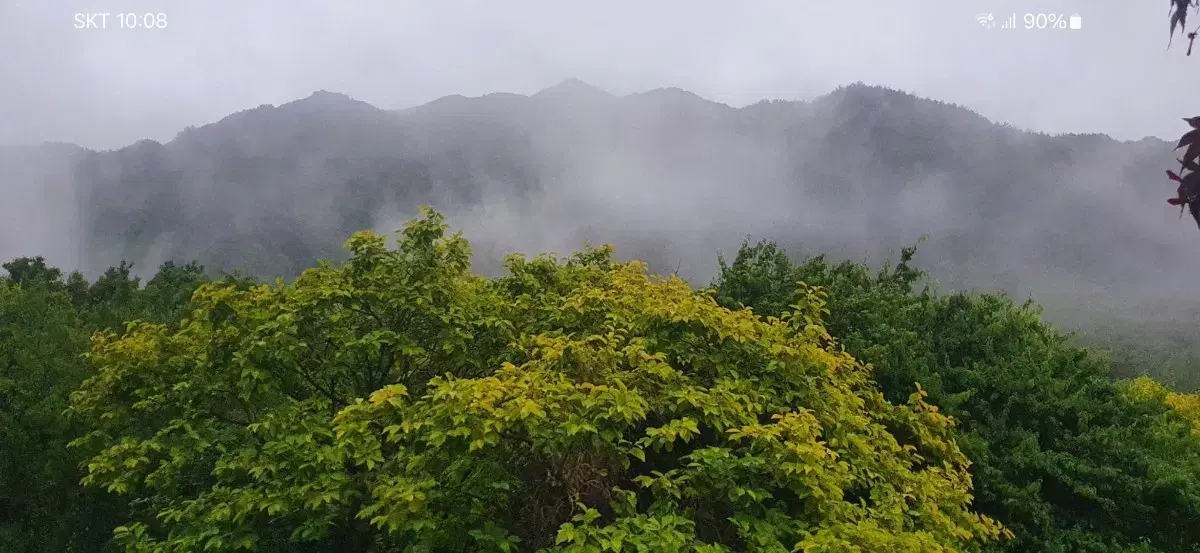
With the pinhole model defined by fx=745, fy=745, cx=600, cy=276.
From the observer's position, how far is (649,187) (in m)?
169

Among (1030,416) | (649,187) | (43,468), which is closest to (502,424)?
(1030,416)

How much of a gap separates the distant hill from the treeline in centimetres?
10736

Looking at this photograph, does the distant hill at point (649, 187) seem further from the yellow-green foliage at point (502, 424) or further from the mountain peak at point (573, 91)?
the yellow-green foliage at point (502, 424)

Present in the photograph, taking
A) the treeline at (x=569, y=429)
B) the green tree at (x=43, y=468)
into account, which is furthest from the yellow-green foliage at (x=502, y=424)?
the green tree at (x=43, y=468)

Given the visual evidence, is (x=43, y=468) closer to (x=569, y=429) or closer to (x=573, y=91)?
(x=569, y=429)

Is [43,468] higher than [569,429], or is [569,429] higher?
[569,429]

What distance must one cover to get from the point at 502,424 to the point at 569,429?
1.55 feet

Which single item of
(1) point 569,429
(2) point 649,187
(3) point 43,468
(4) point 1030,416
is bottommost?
(3) point 43,468

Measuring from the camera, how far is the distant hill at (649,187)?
12850 centimetres

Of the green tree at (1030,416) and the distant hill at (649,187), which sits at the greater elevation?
the distant hill at (649,187)

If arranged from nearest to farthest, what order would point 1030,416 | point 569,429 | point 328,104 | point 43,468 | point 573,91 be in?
point 569,429 < point 1030,416 < point 43,468 < point 328,104 < point 573,91


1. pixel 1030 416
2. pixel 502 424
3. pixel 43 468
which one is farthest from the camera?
pixel 43 468

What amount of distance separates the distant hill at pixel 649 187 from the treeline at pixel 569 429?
352 ft

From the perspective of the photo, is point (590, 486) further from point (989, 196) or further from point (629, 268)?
point (989, 196)
